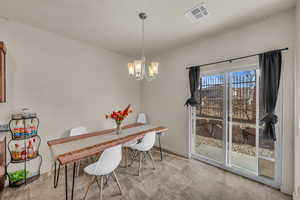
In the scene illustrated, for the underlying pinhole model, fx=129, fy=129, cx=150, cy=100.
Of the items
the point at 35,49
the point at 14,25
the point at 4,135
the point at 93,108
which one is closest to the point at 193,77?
the point at 93,108

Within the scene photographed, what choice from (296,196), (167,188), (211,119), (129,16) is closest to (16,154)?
(167,188)

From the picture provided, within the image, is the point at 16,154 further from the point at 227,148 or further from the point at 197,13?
the point at 227,148

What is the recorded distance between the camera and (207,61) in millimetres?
2748

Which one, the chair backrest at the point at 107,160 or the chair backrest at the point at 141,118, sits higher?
the chair backrest at the point at 141,118

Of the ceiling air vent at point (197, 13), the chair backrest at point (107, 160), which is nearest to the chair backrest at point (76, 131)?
the chair backrest at point (107, 160)

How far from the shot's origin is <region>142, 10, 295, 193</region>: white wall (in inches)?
74.0

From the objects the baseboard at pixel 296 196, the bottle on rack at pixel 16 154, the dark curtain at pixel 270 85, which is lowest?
the baseboard at pixel 296 196

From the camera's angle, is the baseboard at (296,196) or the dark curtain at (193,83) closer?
the baseboard at (296,196)

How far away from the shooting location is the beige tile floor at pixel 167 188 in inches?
73.0

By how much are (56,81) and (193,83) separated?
2.82 meters

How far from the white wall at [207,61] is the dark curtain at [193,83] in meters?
0.20

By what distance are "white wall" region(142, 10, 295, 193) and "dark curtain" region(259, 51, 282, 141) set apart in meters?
0.11

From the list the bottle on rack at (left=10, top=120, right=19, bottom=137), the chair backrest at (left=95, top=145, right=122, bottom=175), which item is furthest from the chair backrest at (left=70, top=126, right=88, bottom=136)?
the chair backrest at (left=95, top=145, right=122, bottom=175)

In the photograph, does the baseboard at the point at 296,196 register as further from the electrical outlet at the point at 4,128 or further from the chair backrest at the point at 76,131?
the electrical outlet at the point at 4,128
